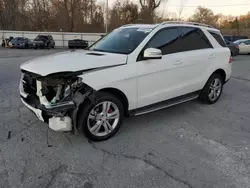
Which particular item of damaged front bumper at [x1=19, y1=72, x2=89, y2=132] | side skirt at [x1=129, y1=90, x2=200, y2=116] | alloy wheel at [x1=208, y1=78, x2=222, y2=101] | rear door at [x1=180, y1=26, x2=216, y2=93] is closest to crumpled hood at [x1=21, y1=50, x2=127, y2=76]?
damaged front bumper at [x1=19, y1=72, x2=89, y2=132]

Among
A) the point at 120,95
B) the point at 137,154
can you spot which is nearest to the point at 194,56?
the point at 120,95

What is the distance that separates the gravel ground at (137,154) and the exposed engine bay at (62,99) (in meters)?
0.42

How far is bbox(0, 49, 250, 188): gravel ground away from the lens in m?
2.75

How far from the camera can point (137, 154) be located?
333 centimetres

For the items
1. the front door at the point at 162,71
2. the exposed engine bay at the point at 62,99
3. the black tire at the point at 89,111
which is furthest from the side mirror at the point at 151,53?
the exposed engine bay at the point at 62,99

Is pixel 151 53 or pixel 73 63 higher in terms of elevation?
pixel 151 53

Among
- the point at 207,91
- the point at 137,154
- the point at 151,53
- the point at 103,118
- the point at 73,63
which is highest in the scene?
the point at 151,53

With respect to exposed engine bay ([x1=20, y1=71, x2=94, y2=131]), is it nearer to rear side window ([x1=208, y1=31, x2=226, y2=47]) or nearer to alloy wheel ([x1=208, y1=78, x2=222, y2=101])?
alloy wheel ([x1=208, y1=78, x2=222, y2=101])

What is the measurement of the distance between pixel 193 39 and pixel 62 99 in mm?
3092

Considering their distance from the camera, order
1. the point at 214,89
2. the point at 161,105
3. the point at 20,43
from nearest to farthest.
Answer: the point at 161,105
the point at 214,89
the point at 20,43

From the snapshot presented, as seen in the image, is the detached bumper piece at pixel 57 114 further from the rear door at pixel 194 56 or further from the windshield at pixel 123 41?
the rear door at pixel 194 56

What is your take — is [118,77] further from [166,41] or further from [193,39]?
[193,39]

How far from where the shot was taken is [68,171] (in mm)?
2906

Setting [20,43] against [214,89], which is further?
[20,43]
